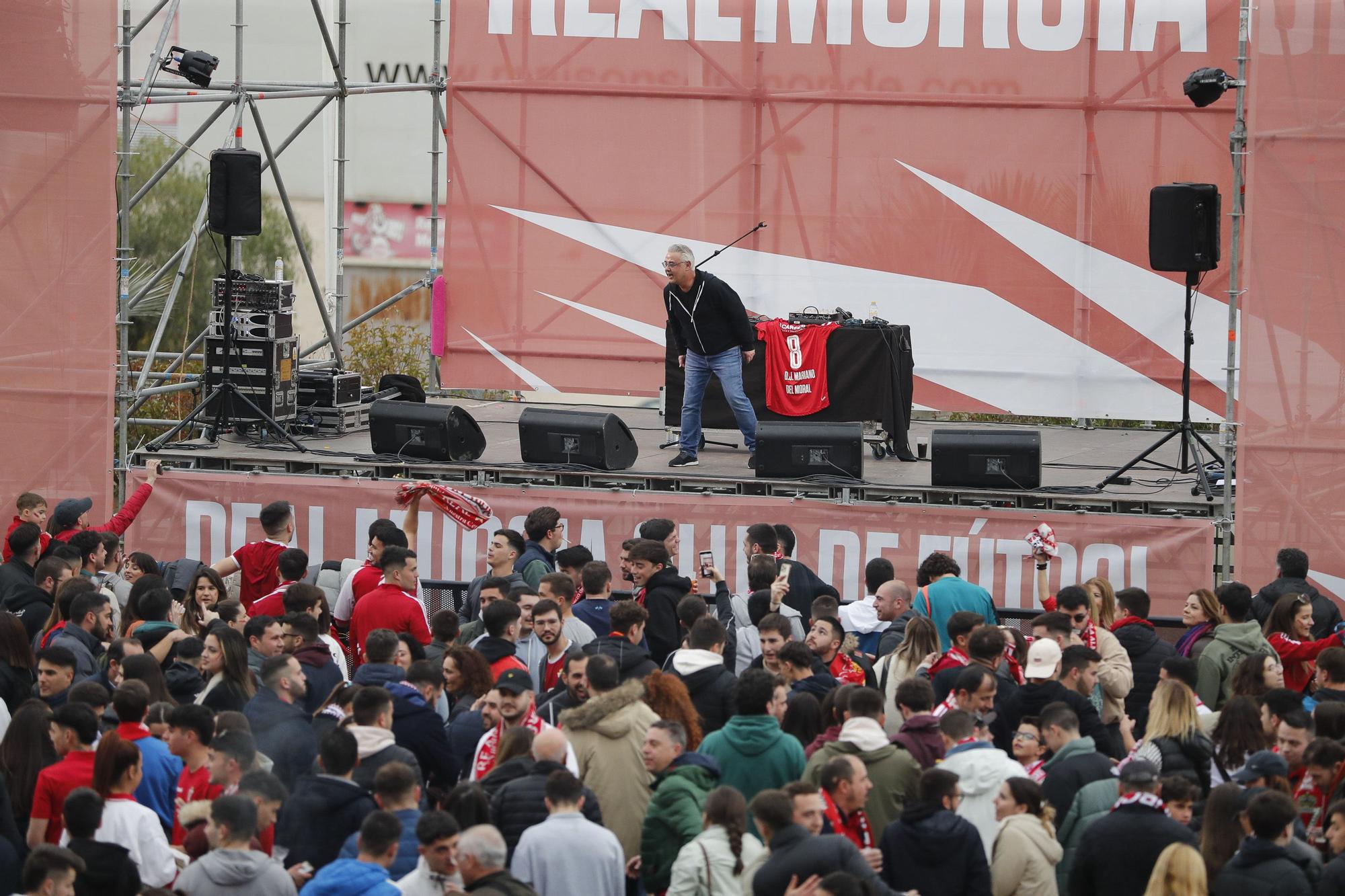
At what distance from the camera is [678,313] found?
13.8 meters

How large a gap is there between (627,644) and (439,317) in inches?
384

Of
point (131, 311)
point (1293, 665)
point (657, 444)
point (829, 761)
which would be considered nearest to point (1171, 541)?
point (1293, 665)

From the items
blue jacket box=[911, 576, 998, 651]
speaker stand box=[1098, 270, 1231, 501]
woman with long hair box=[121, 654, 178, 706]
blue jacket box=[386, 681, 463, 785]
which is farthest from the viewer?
speaker stand box=[1098, 270, 1231, 501]

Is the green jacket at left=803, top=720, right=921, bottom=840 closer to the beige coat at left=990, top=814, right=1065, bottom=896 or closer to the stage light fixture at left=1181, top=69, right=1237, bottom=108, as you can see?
the beige coat at left=990, top=814, right=1065, bottom=896

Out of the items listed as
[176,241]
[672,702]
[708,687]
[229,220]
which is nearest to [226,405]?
[229,220]

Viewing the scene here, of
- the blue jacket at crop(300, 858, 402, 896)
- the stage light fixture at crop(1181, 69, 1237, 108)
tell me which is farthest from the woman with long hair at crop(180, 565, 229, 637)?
the stage light fixture at crop(1181, 69, 1237, 108)

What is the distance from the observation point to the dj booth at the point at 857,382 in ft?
47.0

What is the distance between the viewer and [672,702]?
7.36 metres

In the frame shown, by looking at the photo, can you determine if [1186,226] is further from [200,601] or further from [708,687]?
[200,601]

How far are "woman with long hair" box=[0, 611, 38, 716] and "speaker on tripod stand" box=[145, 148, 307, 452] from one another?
6.10 m

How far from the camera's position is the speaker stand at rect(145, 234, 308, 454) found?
14062 mm

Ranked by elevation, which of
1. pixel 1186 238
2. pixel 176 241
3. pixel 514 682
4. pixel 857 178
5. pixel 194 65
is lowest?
pixel 514 682

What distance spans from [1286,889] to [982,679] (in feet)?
5.51

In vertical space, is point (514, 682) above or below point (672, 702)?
above
